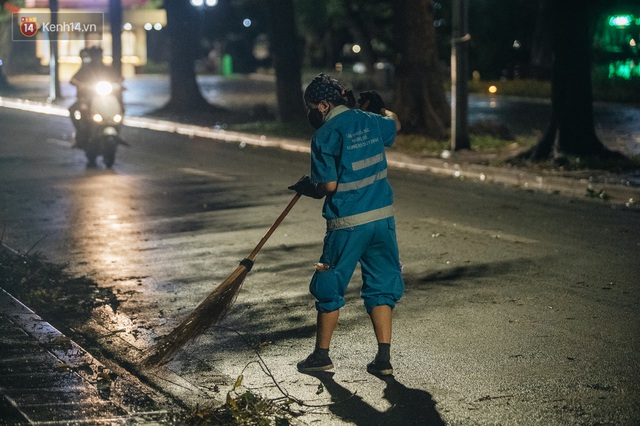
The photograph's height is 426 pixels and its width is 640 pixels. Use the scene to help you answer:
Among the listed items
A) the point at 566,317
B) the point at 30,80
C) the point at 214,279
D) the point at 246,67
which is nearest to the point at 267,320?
the point at 214,279

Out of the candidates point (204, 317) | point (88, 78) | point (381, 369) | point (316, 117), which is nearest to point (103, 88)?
point (88, 78)

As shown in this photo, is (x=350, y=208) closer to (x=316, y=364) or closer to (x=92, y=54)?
(x=316, y=364)

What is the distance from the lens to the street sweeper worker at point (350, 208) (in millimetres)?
5906

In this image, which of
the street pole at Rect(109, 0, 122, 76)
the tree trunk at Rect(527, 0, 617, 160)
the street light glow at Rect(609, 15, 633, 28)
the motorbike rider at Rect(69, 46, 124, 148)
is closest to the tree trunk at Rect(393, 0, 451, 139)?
the street light glow at Rect(609, 15, 633, 28)

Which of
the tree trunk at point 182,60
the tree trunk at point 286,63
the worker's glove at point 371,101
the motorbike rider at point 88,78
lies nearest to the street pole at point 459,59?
the motorbike rider at point 88,78

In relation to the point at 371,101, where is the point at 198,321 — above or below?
below

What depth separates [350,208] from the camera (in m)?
5.93

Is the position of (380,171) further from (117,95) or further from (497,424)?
(117,95)

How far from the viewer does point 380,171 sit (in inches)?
237

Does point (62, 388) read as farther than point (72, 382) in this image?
No

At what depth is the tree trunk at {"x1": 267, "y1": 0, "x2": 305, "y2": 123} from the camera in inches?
996

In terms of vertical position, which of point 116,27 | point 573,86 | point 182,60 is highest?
point 116,27

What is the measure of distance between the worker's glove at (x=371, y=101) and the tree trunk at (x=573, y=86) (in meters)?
10.4

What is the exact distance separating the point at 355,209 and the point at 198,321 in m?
1.22
